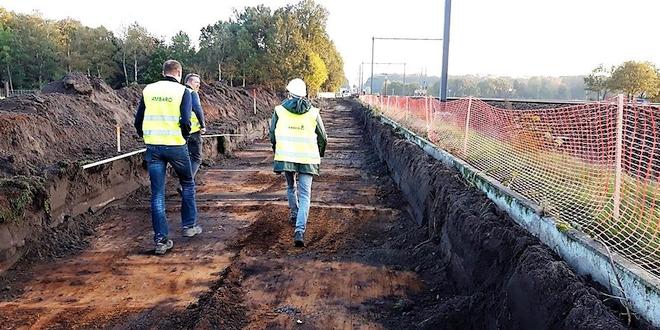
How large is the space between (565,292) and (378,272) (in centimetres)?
246

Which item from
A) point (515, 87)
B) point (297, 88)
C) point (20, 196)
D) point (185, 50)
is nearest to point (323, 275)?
point (297, 88)

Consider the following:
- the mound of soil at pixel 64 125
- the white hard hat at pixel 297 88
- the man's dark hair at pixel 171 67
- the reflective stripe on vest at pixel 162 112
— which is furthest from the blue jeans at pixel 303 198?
the mound of soil at pixel 64 125

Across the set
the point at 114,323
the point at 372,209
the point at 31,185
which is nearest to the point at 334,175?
the point at 372,209

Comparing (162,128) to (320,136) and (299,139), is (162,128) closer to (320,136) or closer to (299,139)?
(299,139)

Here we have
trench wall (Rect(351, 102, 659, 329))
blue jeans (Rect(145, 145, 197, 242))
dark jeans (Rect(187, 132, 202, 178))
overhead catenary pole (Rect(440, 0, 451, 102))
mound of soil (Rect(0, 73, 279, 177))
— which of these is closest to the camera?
trench wall (Rect(351, 102, 659, 329))

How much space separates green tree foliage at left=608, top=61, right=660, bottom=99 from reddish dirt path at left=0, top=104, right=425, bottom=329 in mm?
36608

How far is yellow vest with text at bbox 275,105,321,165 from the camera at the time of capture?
578 cm

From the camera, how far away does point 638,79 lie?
124 ft

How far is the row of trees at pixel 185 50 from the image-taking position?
44125 millimetres

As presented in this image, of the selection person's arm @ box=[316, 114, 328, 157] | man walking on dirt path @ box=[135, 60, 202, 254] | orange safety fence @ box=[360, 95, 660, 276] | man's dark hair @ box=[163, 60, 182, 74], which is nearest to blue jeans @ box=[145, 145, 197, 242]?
man walking on dirt path @ box=[135, 60, 202, 254]

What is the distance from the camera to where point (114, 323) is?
3.78 metres

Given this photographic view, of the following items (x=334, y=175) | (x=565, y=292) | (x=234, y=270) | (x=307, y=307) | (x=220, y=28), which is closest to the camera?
(x=565, y=292)

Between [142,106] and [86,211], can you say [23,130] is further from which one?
[142,106]

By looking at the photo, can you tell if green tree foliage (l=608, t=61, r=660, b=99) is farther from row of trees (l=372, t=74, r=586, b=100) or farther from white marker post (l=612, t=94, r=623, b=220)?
white marker post (l=612, t=94, r=623, b=220)
